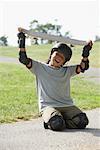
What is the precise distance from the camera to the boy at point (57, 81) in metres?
5.65

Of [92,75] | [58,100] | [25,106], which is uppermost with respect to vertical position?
[58,100]

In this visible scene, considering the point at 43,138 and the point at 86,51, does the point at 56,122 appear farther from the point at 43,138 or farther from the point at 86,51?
the point at 86,51

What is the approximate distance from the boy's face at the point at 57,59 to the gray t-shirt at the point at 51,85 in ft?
0.20

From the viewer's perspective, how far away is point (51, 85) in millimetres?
5844

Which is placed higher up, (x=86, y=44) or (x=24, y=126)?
(x=86, y=44)

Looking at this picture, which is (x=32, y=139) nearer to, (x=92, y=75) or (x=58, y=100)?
(x=58, y=100)

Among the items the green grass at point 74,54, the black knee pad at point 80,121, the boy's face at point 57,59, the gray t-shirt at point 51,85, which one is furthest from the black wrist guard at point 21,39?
A: the green grass at point 74,54

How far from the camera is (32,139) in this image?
5.02 metres

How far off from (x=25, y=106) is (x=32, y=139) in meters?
2.56

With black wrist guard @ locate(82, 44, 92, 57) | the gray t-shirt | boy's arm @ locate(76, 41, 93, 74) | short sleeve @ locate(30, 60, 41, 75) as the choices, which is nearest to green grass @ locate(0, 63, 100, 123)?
the gray t-shirt

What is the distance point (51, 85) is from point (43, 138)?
38.0 inches

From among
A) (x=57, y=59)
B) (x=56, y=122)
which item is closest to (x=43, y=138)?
(x=56, y=122)

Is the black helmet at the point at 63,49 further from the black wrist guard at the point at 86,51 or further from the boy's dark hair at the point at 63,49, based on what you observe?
the black wrist guard at the point at 86,51

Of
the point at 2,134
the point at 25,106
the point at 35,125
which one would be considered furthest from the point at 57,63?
the point at 25,106
